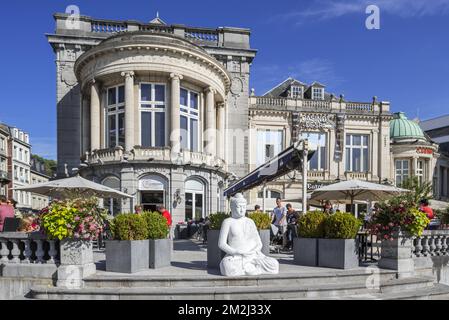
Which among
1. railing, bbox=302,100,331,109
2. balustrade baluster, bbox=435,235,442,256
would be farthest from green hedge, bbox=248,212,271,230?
railing, bbox=302,100,331,109

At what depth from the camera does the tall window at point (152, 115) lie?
20750mm

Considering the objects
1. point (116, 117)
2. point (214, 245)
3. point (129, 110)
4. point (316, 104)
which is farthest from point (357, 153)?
point (214, 245)

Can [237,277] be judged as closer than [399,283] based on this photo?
Yes

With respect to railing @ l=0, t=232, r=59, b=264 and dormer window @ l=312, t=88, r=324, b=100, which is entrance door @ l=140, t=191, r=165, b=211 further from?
dormer window @ l=312, t=88, r=324, b=100

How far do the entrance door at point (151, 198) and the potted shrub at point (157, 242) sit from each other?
1117 centimetres

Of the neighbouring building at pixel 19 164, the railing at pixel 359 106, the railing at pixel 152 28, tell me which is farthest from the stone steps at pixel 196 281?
the neighbouring building at pixel 19 164

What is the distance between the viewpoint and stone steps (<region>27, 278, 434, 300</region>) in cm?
678

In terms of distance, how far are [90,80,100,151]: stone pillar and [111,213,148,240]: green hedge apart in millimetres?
13950

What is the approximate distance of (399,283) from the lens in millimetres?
7922

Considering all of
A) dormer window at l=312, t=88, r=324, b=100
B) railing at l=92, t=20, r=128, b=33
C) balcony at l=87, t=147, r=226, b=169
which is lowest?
balcony at l=87, t=147, r=226, b=169

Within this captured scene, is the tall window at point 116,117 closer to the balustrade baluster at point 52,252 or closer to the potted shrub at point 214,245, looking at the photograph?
the potted shrub at point 214,245
